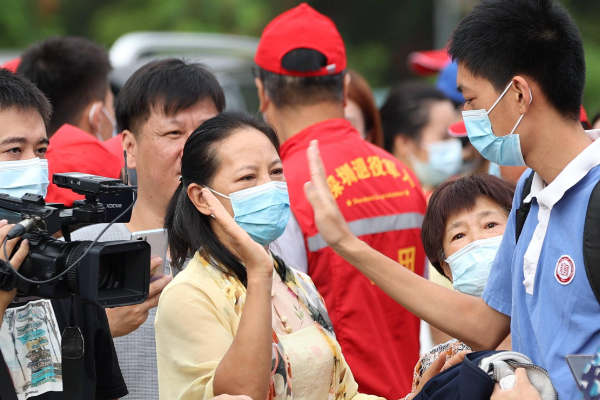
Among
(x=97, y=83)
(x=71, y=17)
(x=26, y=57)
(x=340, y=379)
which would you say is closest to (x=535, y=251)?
(x=340, y=379)

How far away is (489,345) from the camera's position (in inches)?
99.3

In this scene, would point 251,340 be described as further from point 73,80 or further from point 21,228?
point 73,80

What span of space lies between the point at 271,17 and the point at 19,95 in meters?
15.4

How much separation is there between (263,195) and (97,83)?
87.0 inches

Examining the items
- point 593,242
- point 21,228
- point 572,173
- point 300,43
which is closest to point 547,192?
point 572,173

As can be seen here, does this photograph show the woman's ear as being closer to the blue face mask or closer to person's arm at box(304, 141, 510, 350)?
the blue face mask

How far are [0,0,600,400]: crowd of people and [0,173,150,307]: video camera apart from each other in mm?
52

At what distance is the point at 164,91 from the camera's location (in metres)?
3.18

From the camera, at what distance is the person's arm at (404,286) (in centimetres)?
249

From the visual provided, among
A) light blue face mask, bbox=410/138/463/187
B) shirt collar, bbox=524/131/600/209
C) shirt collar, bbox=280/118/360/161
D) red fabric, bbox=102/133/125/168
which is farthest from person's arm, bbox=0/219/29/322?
light blue face mask, bbox=410/138/463/187

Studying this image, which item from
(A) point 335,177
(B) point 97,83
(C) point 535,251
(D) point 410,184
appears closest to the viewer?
(C) point 535,251

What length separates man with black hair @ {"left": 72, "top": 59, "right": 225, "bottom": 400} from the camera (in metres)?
3.13

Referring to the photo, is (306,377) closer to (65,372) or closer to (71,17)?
(65,372)

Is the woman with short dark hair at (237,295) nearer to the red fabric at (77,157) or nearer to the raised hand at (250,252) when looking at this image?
the raised hand at (250,252)
